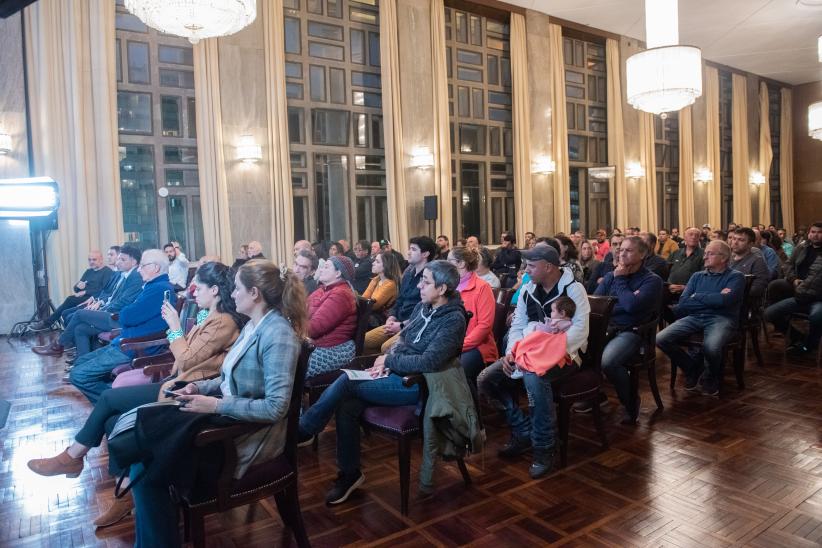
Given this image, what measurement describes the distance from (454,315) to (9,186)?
669 cm

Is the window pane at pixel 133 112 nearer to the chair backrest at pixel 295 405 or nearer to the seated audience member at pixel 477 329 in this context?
the seated audience member at pixel 477 329

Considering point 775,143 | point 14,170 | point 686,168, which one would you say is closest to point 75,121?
point 14,170

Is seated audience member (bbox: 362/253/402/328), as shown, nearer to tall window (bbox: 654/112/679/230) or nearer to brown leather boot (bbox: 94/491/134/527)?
brown leather boot (bbox: 94/491/134/527)

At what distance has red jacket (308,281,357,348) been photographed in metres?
3.64

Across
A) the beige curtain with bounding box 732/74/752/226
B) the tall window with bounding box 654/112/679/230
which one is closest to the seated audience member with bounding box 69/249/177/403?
the tall window with bounding box 654/112/679/230

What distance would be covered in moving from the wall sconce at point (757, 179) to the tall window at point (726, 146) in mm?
875

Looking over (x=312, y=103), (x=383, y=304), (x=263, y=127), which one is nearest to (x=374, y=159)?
(x=312, y=103)

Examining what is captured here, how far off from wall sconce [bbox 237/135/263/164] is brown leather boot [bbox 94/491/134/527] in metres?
7.05

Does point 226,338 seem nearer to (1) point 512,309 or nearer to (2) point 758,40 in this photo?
(1) point 512,309

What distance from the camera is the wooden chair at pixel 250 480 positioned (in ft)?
6.88

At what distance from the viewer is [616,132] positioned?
1371 centimetres

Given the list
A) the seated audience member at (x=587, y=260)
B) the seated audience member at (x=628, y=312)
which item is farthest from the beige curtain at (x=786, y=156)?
the seated audience member at (x=628, y=312)

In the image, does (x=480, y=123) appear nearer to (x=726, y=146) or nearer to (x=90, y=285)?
(x=90, y=285)

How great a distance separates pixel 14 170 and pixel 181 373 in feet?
23.2
